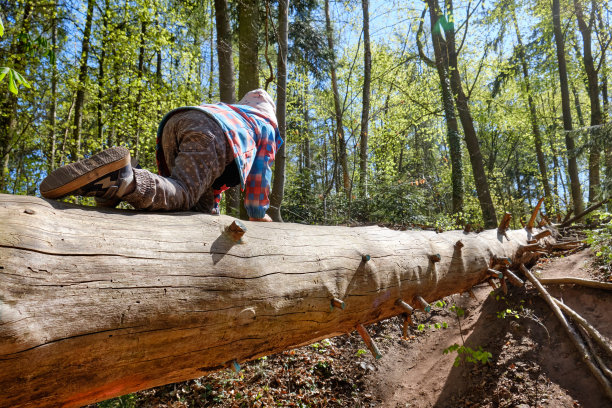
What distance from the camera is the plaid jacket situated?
1982 mm

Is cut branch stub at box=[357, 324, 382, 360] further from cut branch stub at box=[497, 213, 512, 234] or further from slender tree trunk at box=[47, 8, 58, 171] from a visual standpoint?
slender tree trunk at box=[47, 8, 58, 171]

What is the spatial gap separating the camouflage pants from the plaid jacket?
2.2 inches

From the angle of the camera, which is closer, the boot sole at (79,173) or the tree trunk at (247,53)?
the boot sole at (79,173)

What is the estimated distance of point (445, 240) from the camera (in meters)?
3.13

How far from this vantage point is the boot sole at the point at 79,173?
4.17 ft

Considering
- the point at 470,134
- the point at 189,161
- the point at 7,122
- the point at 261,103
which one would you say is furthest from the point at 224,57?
the point at 470,134

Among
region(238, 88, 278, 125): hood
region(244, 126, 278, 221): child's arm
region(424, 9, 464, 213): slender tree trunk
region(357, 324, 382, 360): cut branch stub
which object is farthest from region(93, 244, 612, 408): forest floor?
region(424, 9, 464, 213): slender tree trunk

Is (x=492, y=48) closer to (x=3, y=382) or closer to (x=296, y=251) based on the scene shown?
(x=296, y=251)

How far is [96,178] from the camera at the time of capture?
4.30 ft

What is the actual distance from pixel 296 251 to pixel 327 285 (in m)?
0.27

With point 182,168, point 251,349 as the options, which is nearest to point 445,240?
point 251,349

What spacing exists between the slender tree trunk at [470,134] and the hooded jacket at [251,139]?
796 centimetres

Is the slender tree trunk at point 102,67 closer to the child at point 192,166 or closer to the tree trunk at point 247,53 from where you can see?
the tree trunk at point 247,53

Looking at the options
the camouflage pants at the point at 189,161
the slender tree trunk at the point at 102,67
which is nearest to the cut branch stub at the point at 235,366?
the camouflage pants at the point at 189,161
